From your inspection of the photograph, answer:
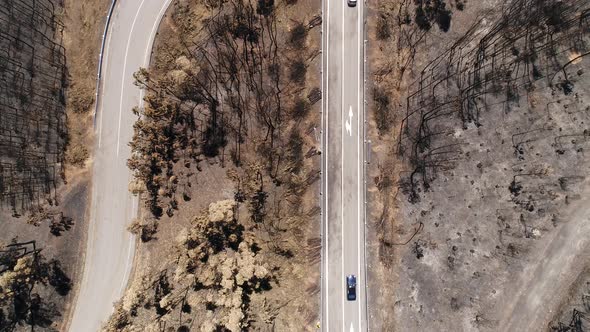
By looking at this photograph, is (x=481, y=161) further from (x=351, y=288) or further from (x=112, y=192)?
(x=112, y=192)

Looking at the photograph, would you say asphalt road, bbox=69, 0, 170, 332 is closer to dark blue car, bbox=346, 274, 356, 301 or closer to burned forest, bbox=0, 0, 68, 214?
burned forest, bbox=0, 0, 68, 214

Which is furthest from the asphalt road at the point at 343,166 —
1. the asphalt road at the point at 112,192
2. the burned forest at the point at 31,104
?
the burned forest at the point at 31,104

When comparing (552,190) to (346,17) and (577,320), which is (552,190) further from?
(346,17)

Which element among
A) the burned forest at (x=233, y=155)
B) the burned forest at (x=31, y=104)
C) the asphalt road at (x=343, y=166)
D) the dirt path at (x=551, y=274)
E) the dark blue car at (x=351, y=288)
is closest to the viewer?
the dirt path at (x=551, y=274)

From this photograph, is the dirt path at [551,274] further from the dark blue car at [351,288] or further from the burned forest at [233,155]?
the burned forest at [233,155]

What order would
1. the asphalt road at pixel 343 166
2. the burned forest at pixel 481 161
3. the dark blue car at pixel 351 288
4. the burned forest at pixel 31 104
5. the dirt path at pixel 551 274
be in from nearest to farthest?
the dirt path at pixel 551 274, the burned forest at pixel 481 161, the burned forest at pixel 31 104, the dark blue car at pixel 351 288, the asphalt road at pixel 343 166

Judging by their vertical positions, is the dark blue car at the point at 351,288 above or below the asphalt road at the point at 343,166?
below

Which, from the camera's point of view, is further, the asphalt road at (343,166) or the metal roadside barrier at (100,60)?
the metal roadside barrier at (100,60)
